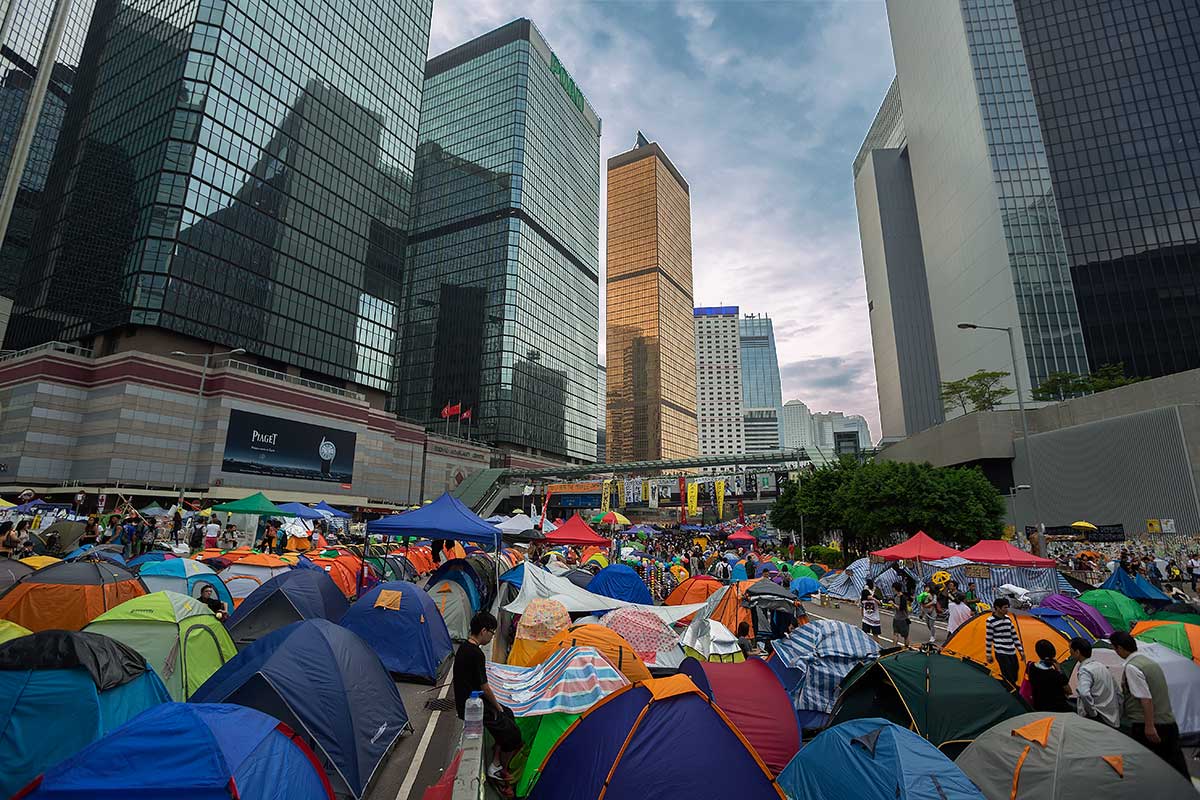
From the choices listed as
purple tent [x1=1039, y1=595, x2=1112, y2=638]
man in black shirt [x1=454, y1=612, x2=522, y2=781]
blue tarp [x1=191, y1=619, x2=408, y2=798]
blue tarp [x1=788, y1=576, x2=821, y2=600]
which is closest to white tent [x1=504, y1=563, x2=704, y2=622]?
blue tarp [x1=191, y1=619, x2=408, y2=798]

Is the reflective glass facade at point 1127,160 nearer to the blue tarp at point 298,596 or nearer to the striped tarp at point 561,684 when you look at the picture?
the striped tarp at point 561,684

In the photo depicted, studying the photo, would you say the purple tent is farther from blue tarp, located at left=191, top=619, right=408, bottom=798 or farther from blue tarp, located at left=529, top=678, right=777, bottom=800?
blue tarp, located at left=191, top=619, right=408, bottom=798

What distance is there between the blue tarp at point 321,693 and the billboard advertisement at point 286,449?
170 ft

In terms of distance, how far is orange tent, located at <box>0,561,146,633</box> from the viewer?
9398 mm

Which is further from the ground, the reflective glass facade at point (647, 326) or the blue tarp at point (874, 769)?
the reflective glass facade at point (647, 326)

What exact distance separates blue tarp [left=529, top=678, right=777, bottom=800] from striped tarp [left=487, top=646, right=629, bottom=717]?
69 cm

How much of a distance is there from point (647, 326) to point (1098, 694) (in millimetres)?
177945

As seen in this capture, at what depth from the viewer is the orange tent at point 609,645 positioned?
7.46m

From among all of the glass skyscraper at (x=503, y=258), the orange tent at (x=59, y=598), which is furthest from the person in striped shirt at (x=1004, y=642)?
the glass skyscraper at (x=503, y=258)

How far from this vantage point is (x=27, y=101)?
241ft

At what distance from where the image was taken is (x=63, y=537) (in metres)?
20.9

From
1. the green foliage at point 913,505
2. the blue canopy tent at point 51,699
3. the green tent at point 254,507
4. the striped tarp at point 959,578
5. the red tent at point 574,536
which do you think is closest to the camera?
the blue canopy tent at point 51,699

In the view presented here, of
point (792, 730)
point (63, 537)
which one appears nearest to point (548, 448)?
point (63, 537)

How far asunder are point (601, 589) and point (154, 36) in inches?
3081
